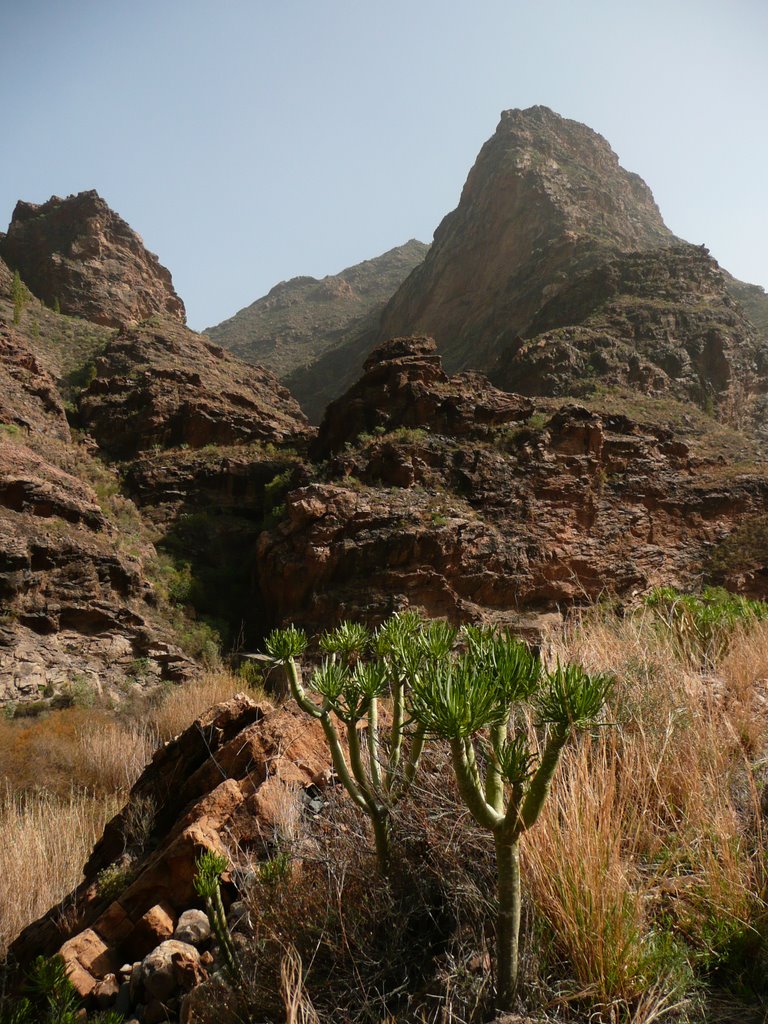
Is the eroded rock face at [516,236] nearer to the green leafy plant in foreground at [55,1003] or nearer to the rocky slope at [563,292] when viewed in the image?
the rocky slope at [563,292]

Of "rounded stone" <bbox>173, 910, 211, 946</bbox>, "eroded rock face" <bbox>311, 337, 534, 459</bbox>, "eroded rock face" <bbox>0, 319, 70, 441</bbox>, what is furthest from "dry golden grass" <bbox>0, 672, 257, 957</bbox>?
"eroded rock face" <bbox>311, 337, 534, 459</bbox>

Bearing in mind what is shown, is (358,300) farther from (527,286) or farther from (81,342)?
(81,342)

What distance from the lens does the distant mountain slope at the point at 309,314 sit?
6156 cm

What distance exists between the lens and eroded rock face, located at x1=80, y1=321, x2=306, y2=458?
24.4 m

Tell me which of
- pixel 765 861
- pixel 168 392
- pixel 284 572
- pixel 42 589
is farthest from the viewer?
pixel 168 392

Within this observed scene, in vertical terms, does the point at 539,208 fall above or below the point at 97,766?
above

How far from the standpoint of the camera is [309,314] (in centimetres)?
7031

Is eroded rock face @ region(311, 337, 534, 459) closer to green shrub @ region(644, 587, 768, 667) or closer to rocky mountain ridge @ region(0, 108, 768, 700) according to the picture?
rocky mountain ridge @ region(0, 108, 768, 700)

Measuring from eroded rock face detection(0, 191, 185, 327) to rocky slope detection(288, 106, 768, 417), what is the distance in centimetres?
1521

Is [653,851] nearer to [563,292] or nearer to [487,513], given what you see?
[487,513]

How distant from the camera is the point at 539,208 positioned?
154 ft

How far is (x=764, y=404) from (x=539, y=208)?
2463cm

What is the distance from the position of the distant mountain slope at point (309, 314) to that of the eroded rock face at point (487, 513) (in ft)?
125

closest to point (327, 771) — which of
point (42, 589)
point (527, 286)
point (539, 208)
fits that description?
point (42, 589)
